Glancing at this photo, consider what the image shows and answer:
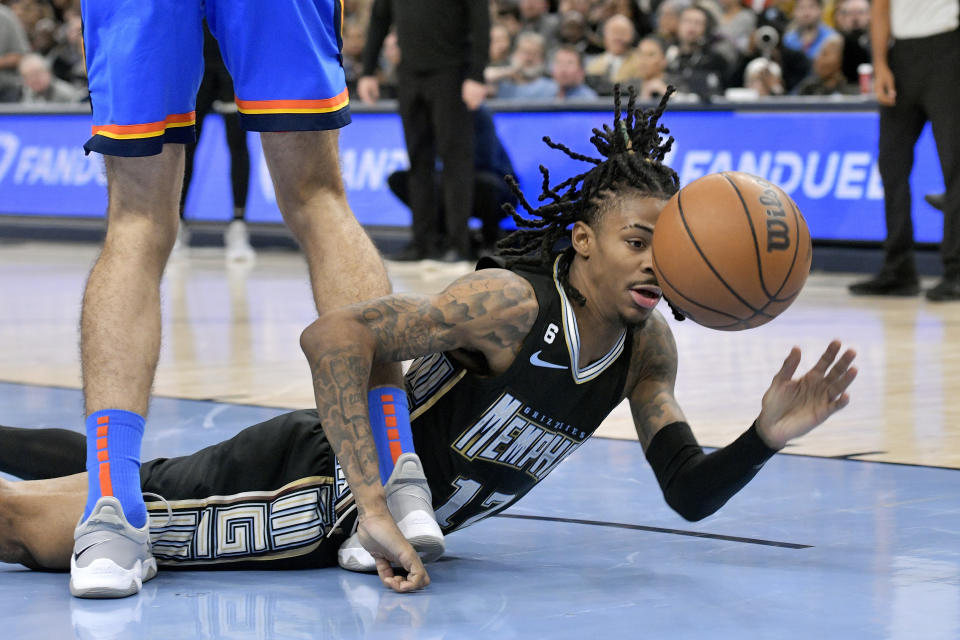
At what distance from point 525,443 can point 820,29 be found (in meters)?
10.1

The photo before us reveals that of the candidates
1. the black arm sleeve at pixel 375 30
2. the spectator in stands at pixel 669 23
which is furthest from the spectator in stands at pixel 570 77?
the black arm sleeve at pixel 375 30

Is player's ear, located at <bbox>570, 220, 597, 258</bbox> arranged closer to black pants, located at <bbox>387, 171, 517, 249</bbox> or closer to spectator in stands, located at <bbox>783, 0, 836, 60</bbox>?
black pants, located at <bbox>387, 171, 517, 249</bbox>

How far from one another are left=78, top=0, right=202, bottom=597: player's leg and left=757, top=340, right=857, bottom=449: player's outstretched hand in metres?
1.25

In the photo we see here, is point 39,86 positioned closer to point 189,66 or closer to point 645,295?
point 189,66

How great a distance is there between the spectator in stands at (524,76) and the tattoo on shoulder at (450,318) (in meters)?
9.38

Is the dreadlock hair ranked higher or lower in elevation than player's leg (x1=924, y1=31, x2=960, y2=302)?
higher

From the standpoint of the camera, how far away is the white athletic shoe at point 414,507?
2865 millimetres

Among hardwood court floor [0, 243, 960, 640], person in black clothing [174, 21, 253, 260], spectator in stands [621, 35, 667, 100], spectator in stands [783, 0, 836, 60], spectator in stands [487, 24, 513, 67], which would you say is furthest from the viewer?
spectator in stands [487, 24, 513, 67]

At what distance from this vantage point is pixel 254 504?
Result: 3137mm

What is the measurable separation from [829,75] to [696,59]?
102 cm

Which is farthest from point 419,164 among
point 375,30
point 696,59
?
point 696,59

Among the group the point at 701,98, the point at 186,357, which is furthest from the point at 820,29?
the point at 186,357

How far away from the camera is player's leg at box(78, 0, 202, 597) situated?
9.82 feet

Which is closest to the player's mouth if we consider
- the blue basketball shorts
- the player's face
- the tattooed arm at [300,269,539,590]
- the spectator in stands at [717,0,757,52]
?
the player's face
